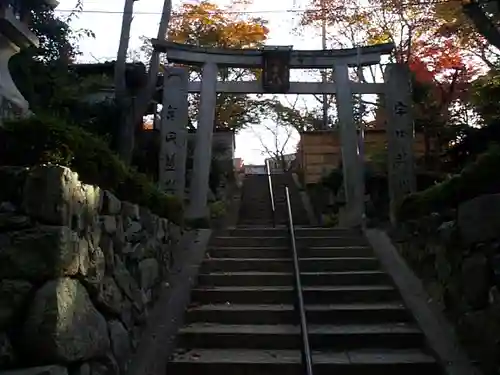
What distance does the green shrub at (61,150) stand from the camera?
122 inches

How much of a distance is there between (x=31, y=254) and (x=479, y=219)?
2.95 m

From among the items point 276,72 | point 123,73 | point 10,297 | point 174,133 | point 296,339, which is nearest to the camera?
point 10,297

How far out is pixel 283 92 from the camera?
9.70m

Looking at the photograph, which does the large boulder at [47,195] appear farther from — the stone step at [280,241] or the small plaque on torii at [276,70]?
the small plaque on torii at [276,70]

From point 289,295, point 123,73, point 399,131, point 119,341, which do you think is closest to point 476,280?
point 289,295

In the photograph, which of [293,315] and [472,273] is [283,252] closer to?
[293,315]

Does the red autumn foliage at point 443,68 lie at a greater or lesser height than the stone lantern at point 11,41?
greater

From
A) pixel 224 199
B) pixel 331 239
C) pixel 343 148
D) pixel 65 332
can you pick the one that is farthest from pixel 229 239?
pixel 224 199

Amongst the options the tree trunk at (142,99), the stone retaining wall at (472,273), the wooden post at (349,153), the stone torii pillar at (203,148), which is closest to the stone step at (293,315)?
the stone retaining wall at (472,273)

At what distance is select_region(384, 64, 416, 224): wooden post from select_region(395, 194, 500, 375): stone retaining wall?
3937 mm

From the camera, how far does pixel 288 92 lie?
978 cm

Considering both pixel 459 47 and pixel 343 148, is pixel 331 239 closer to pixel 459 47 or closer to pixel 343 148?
pixel 343 148

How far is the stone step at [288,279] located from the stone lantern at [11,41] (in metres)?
2.44

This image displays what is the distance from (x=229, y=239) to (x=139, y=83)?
6.04 m
